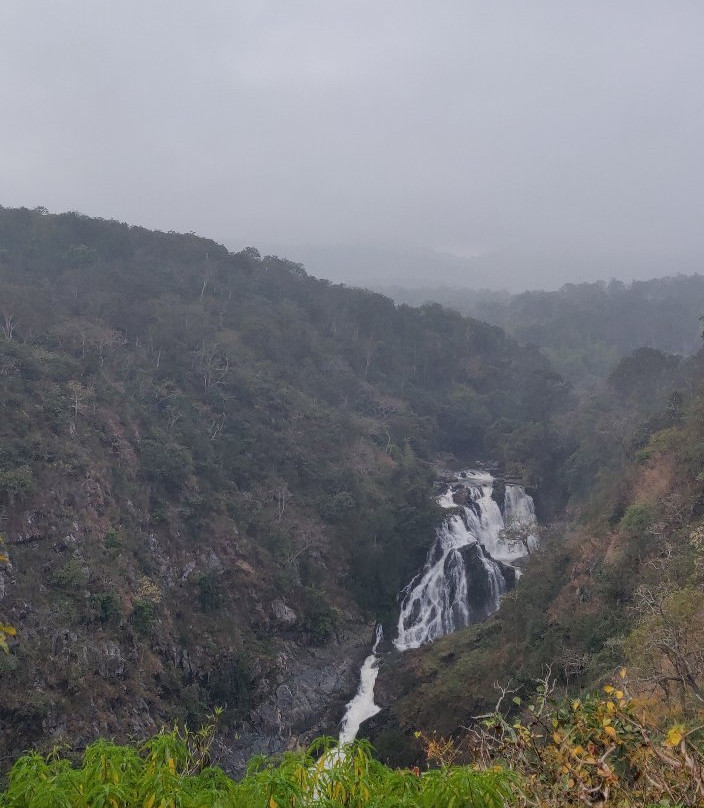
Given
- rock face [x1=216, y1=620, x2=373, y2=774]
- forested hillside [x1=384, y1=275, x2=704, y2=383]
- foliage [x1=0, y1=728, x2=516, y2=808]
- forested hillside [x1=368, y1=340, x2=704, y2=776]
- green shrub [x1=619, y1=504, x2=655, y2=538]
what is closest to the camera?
foliage [x1=0, y1=728, x2=516, y2=808]

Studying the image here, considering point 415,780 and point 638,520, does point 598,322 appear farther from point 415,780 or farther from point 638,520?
point 415,780

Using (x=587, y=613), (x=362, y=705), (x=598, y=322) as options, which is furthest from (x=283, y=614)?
(x=598, y=322)

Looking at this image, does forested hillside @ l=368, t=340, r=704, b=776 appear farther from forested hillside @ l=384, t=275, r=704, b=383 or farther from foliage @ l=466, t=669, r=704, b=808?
forested hillside @ l=384, t=275, r=704, b=383

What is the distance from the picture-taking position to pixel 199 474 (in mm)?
25828

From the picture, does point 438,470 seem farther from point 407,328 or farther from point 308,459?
point 407,328

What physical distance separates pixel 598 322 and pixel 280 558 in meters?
67.1

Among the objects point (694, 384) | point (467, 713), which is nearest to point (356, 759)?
point (467, 713)

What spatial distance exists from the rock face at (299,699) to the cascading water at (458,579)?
2.55 feet

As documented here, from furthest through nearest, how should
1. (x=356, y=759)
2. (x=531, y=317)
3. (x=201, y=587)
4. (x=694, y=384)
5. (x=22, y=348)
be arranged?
(x=531, y=317), (x=694, y=384), (x=22, y=348), (x=201, y=587), (x=356, y=759)

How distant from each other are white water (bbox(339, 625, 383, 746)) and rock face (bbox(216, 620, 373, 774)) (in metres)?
0.24

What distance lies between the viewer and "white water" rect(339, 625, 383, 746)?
61.8 feet

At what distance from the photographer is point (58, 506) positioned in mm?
19391

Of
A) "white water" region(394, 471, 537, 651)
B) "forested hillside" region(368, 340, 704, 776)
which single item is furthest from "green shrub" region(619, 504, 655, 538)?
"white water" region(394, 471, 537, 651)

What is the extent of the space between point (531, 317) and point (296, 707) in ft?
253
